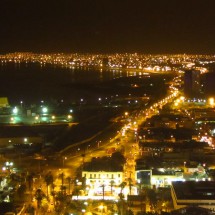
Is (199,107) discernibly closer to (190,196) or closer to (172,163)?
(172,163)

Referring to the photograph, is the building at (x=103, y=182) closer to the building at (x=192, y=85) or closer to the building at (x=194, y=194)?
Answer: the building at (x=194, y=194)

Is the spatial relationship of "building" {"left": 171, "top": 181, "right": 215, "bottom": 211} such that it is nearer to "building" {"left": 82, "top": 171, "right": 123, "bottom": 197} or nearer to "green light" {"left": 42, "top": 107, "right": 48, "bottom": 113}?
"building" {"left": 82, "top": 171, "right": 123, "bottom": 197}

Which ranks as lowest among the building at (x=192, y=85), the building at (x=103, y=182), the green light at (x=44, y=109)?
the building at (x=103, y=182)

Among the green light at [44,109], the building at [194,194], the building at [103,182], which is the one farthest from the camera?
the green light at [44,109]

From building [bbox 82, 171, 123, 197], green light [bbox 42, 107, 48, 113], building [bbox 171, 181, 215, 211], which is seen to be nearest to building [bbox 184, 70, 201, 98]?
green light [bbox 42, 107, 48, 113]

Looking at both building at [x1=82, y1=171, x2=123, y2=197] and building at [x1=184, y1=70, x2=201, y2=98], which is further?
building at [x1=184, y1=70, x2=201, y2=98]

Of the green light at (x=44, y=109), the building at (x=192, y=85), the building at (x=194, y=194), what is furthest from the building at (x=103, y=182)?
the building at (x=192, y=85)
